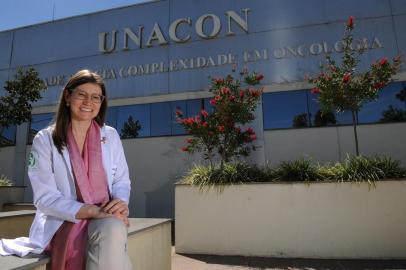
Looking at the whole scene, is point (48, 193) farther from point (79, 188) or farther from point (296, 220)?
point (296, 220)

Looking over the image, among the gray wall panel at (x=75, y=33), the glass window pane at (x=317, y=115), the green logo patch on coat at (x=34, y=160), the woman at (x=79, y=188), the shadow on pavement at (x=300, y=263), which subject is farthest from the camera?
the gray wall panel at (x=75, y=33)

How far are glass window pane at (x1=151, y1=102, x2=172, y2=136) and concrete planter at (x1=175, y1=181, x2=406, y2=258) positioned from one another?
15.1 ft

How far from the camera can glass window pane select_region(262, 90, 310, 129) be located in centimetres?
1066

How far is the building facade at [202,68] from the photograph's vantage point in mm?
10375

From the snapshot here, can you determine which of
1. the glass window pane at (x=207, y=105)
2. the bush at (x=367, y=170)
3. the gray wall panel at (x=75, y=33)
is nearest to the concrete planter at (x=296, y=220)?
the bush at (x=367, y=170)

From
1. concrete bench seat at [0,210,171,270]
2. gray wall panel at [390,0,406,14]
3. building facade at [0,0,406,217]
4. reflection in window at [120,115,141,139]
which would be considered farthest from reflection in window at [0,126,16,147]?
gray wall panel at [390,0,406,14]

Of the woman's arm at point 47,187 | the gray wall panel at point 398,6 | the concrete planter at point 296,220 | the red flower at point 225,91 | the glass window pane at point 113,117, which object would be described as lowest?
the concrete planter at point 296,220

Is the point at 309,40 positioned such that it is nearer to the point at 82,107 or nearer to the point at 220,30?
the point at 220,30

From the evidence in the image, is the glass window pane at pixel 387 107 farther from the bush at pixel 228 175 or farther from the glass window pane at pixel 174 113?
the glass window pane at pixel 174 113

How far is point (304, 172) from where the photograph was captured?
23.0 feet

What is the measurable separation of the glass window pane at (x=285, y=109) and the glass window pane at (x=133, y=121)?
4.09 m

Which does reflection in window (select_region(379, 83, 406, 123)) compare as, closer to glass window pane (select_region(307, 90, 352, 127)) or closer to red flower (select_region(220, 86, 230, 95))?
glass window pane (select_region(307, 90, 352, 127))

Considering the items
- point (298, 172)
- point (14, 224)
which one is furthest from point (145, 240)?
point (298, 172)

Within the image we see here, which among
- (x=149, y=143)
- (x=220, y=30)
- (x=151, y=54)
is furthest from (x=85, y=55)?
(x=220, y=30)
